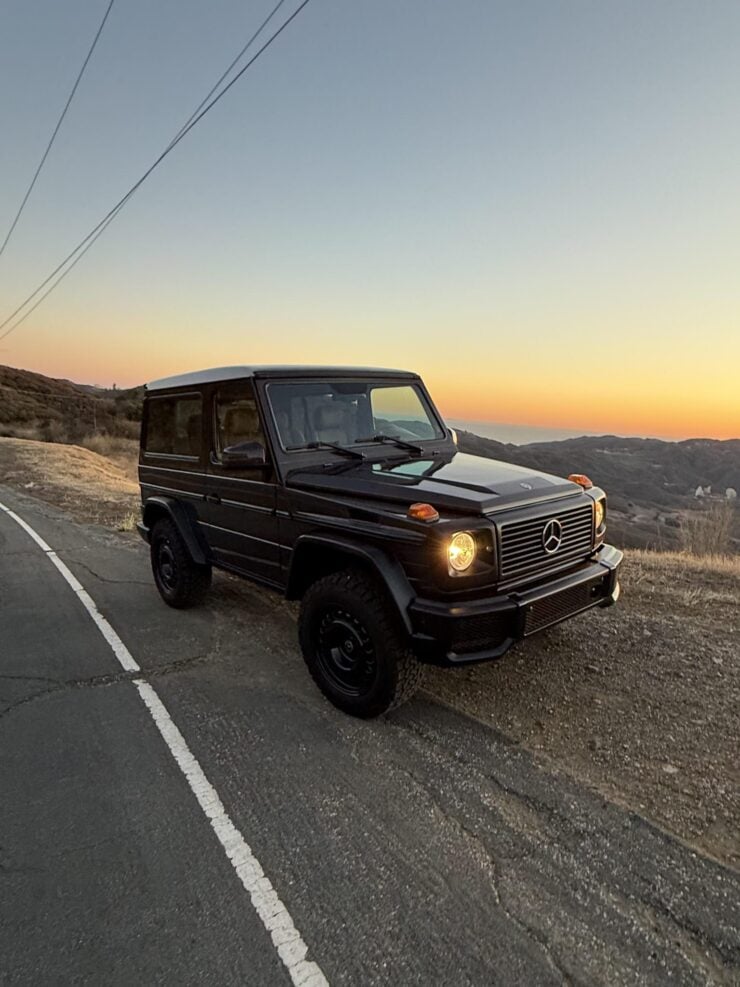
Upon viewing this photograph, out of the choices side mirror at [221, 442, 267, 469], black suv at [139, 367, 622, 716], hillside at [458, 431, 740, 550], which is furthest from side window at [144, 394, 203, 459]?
hillside at [458, 431, 740, 550]

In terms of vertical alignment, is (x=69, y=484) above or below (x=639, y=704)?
above

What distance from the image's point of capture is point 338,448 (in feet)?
13.6

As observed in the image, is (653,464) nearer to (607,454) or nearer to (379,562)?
(607,454)

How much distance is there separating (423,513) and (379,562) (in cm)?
40

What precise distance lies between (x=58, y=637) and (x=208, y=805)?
9.43 feet

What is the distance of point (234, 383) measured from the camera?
4.27 meters

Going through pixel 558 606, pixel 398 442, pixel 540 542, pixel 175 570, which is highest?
pixel 398 442

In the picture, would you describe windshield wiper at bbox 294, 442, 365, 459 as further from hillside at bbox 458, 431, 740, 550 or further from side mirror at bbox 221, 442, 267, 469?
hillside at bbox 458, 431, 740, 550

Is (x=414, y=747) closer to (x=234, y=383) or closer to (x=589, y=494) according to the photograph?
(x=589, y=494)

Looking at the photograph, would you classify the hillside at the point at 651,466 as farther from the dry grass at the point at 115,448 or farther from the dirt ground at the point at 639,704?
the dirt ground at the point at 639,704

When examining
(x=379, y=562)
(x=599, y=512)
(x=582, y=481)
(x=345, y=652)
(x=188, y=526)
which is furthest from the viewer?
(x=188, y=526)

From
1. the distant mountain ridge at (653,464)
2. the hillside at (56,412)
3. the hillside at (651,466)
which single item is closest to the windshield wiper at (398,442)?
the hillside at (56,412)

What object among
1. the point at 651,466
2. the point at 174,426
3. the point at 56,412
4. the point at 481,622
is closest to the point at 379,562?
the point at 481,622

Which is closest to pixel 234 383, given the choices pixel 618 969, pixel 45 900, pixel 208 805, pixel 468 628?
pixel 468 628
